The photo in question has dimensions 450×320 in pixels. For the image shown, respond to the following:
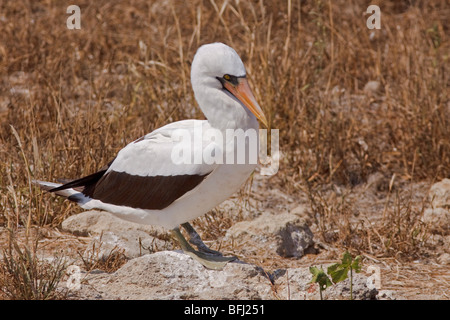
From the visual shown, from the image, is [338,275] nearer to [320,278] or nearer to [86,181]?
[320,278]

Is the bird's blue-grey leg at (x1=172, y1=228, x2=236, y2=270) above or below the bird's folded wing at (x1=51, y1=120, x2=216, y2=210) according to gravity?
below

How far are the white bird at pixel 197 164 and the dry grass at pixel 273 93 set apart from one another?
80cm

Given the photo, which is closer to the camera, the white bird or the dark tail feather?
the white bird

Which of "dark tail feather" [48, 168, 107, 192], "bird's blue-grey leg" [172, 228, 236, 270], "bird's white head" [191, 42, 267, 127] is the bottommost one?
"bird's blue-grey leg" [172, 228, 236, 270]

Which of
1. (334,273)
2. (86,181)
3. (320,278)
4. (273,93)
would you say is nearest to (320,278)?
(320,278)

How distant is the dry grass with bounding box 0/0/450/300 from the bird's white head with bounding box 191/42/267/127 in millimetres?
1331

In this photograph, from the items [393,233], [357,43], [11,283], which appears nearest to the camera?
[11,283]

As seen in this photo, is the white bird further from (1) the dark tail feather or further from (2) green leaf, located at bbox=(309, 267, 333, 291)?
(2) green leaf, located at bbox=(309, 267, 333, 291)

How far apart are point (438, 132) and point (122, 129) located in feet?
8.46

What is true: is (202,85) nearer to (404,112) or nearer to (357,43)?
(404,112)

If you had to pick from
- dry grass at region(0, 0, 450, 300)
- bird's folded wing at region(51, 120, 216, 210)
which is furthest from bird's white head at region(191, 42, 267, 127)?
dry grass at region(0, 0, 450, 300)

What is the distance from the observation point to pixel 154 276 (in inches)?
177

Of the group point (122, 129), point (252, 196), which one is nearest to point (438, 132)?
point (252, 196)

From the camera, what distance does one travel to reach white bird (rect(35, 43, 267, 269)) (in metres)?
4.39
